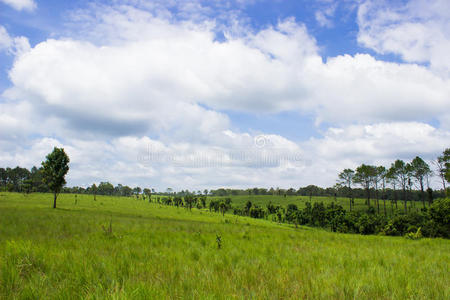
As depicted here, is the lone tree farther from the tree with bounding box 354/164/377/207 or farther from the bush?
the tree with bounding box 354/164/377/207

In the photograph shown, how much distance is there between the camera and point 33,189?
140250mm

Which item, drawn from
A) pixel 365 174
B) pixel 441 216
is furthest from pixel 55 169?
pixel 365 174

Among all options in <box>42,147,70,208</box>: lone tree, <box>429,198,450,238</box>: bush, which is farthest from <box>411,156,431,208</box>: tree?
<box>42,147,70,208</box>: lone tree

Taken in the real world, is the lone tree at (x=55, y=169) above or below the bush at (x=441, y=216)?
above

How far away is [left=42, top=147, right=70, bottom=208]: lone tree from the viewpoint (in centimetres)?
5000

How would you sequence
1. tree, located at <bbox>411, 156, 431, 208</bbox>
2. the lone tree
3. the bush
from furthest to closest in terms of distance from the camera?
tree, located at <bbox>411, 156, 431, 208</bbox> → the lone tree → the bush

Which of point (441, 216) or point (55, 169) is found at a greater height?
point (55, 169)

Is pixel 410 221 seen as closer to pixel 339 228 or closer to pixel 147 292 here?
pixel 339 228

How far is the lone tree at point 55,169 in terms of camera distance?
50000 mm

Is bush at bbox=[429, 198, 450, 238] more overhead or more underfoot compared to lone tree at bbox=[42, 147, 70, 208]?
more underfoot

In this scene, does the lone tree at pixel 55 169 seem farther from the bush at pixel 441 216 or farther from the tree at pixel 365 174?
the tree at pixel 365 174

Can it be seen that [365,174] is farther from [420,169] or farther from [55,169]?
[55,169]

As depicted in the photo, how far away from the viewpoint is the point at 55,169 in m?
50.4

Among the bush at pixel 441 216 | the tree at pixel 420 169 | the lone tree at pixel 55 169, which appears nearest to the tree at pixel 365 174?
the tree at pixel 420 169
